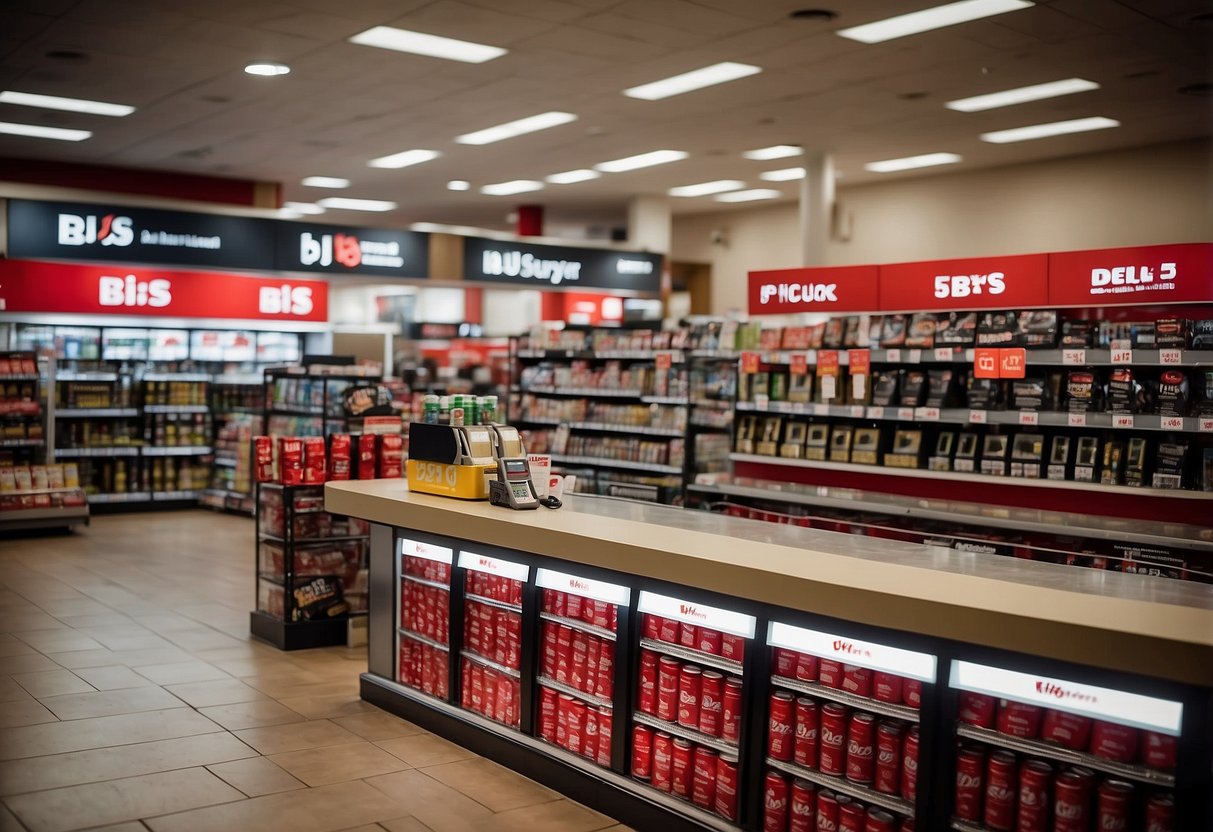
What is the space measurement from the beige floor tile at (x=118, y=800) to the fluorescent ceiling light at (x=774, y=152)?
26.8 feet

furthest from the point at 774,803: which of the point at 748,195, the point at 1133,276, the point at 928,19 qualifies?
the point at 748,195

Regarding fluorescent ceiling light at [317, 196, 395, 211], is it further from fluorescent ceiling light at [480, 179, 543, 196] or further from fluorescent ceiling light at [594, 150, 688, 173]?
fluorescent ceiling light at [594, 150, 688, 173]

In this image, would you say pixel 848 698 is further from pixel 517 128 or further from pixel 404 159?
pixel 404 159

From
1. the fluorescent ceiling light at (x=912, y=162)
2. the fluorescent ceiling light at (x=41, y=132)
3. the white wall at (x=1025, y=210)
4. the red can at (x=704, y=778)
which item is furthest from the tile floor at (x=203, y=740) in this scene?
the white wall at (x=1025, y=210)

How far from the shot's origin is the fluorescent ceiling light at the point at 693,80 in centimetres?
774

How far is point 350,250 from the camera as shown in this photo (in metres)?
10.6

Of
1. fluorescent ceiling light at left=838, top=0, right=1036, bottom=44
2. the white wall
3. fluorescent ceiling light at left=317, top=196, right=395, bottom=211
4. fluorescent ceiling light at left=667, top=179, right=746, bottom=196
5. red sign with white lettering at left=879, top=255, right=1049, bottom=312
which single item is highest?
fluorescent ceiling light at left=317, top=196, right=395, bottom=211

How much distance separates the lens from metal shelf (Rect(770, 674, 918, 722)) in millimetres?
3102

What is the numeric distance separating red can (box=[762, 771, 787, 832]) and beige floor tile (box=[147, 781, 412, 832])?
1342 mm

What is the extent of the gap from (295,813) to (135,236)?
7183 millimetres

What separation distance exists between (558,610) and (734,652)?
2.90ft

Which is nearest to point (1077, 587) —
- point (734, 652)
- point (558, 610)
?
point (734, 652)

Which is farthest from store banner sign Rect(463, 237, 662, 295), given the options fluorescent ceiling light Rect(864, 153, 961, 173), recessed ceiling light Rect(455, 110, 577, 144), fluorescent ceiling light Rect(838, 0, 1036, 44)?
fluorescent ceiling light Rect(838, 0, 1036, 44)

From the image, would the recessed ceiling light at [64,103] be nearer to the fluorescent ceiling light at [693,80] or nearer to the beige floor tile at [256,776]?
the fluorescent ceiling light at [693,80]
